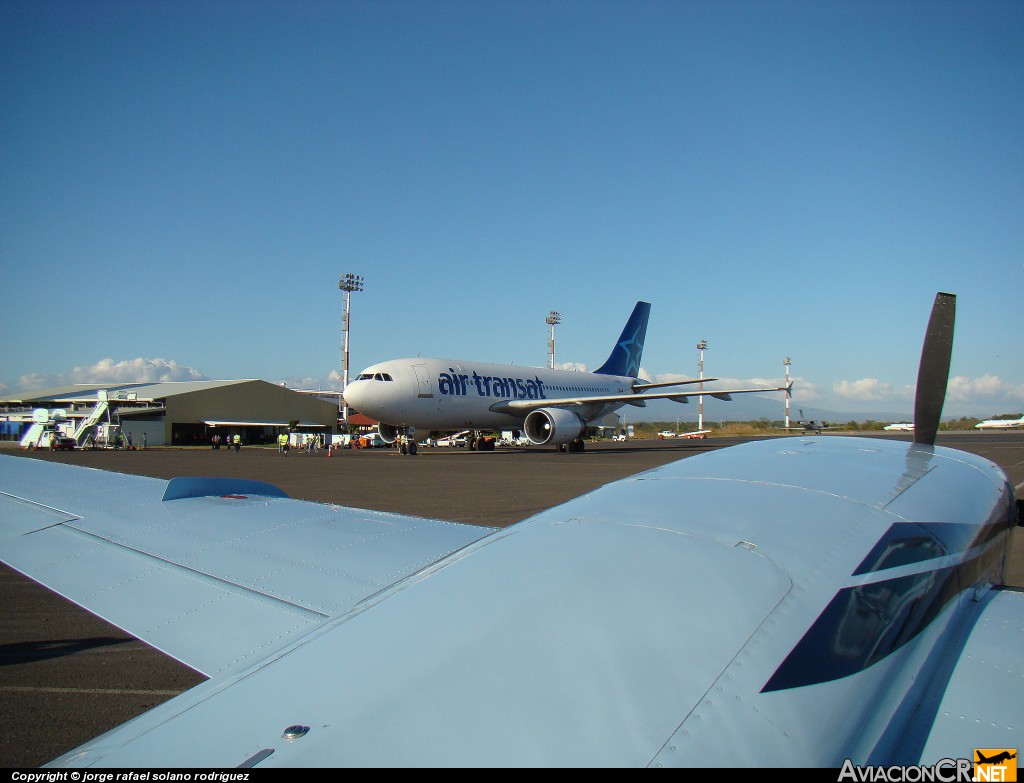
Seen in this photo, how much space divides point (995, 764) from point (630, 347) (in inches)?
1510

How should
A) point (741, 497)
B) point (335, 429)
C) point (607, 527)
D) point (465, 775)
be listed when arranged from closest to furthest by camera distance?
point (465, 775) → point (607, 527) → point (741, 497) → point (335, 429)

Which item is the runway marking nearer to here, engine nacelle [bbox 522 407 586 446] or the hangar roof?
engine nacelle [bbox 522 407 586 446]

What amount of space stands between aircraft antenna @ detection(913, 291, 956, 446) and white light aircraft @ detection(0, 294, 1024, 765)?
1.29m

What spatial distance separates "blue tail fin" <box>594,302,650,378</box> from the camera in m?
38.6

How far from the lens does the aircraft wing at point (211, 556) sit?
2.40 m

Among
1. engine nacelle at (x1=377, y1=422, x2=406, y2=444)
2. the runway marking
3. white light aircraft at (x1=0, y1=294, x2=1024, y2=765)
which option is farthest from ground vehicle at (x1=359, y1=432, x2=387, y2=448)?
white light aircraft at (x1=0, y1=294, x2=1024, y2=765)

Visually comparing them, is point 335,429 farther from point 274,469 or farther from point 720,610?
point 720,610

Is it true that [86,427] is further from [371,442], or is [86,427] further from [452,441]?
[452,441]

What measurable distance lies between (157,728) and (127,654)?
3.77m

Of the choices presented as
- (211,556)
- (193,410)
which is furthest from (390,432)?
(193,410)

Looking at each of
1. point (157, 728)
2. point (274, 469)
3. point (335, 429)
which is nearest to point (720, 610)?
point (157, 728)

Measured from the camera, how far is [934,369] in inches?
150

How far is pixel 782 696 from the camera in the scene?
4.30ft

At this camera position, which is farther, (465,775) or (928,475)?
(928,475)
